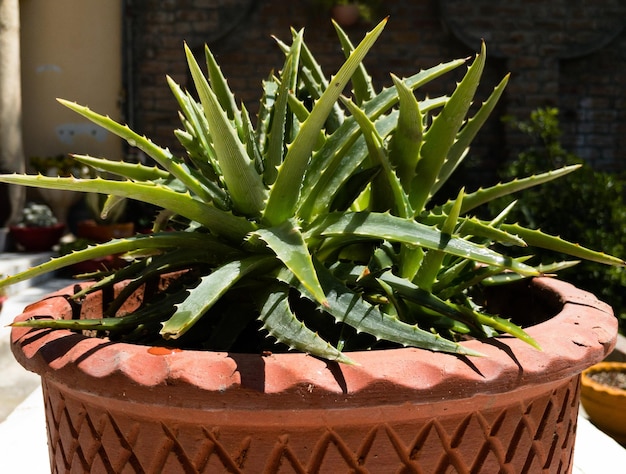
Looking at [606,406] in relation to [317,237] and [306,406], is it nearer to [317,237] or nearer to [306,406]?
[317,237]

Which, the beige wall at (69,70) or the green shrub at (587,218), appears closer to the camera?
the green shrub at (587,218)

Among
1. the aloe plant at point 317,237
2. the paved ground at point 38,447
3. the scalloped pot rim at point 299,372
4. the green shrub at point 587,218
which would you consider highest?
the aloe plant at point 317,237

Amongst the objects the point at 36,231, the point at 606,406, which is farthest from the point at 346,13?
the point at 606,406

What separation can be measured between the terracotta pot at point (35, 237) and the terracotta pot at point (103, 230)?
0.23 meters

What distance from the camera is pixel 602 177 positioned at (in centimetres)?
390

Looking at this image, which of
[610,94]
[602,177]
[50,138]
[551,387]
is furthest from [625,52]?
[551,387]

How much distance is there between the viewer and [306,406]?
77cm

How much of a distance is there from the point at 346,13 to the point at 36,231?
3.16 m

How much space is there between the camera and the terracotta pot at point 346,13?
225 inches

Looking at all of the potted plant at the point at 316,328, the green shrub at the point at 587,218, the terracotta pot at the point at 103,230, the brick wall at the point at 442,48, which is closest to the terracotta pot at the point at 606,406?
the green shrub at the point at 587,218

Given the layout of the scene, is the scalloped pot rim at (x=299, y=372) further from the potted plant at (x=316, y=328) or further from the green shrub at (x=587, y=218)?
the green shrub at (x=587, y=218)

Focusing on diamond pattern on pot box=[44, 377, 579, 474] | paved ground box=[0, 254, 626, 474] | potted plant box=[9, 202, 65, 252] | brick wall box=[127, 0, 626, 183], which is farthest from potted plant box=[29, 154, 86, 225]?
diamond pattern on pot box=[44, 377, 579, 474]

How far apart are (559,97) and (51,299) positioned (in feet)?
18.7

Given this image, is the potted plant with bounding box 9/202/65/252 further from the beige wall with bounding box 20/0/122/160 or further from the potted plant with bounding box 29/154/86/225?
the beige wall with bounding box 20/0/122/160
